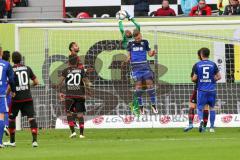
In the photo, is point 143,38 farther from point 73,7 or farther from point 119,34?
point 73,7

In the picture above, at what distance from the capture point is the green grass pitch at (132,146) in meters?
16.8

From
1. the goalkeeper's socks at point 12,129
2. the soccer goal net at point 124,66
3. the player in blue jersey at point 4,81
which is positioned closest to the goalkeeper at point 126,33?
the soccer goal net at point 124,66

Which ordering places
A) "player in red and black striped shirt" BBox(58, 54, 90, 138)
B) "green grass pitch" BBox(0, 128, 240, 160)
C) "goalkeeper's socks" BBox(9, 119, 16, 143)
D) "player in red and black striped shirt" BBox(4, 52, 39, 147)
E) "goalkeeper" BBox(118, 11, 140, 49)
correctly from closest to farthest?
"green grass pitch" BBox(0, 128, 240, 160)
"goalkeeper's socks" BBox(9, 119, 16, 143)
"player in red and black striped shirt" BBox(4, 52, 39, 147)
"player in red and black striped shirt" BBox(58, 54, 90, 138)
"goalkeeper" BBox(118, 11, 140, 49)

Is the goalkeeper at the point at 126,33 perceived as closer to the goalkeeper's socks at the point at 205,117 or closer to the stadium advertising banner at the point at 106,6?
the stadium advertising banner at the point at 106,6

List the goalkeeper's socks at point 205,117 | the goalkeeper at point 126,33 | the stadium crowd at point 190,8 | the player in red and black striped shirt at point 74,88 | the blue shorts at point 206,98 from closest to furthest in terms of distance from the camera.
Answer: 1. the player in red and black striped shirt at point 74,88
2. the goalkeeper's socks at point 205,117
3. the blue shorts at point 206,98
4. the goalkeeper at point 126,33
5. the stadium crowd at point 190,8

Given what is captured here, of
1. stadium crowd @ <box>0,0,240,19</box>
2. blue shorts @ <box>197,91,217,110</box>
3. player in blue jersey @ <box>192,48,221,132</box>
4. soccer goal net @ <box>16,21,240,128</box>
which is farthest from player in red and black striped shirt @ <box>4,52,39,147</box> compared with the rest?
stadium crowd @ <box>0,0,240,19</box>

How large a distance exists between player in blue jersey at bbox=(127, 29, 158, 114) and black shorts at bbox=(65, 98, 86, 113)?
3371 millimetres

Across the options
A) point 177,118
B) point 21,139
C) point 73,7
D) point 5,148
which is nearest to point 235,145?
point 5,148

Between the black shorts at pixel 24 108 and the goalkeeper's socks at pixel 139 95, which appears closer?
the black shorts at pixel 24 108

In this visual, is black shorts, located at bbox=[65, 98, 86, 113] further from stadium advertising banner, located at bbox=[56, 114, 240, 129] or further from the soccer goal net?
the soccer goal net

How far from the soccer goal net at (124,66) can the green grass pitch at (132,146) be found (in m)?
1.82

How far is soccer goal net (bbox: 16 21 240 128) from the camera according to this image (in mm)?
28359

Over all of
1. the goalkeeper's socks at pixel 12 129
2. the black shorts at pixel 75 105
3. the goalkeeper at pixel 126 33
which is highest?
the goalkeeper at pixel 126 33

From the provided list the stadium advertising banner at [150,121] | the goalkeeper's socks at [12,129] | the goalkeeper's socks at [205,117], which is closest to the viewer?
the goalkeeper's socks at [12,129]
